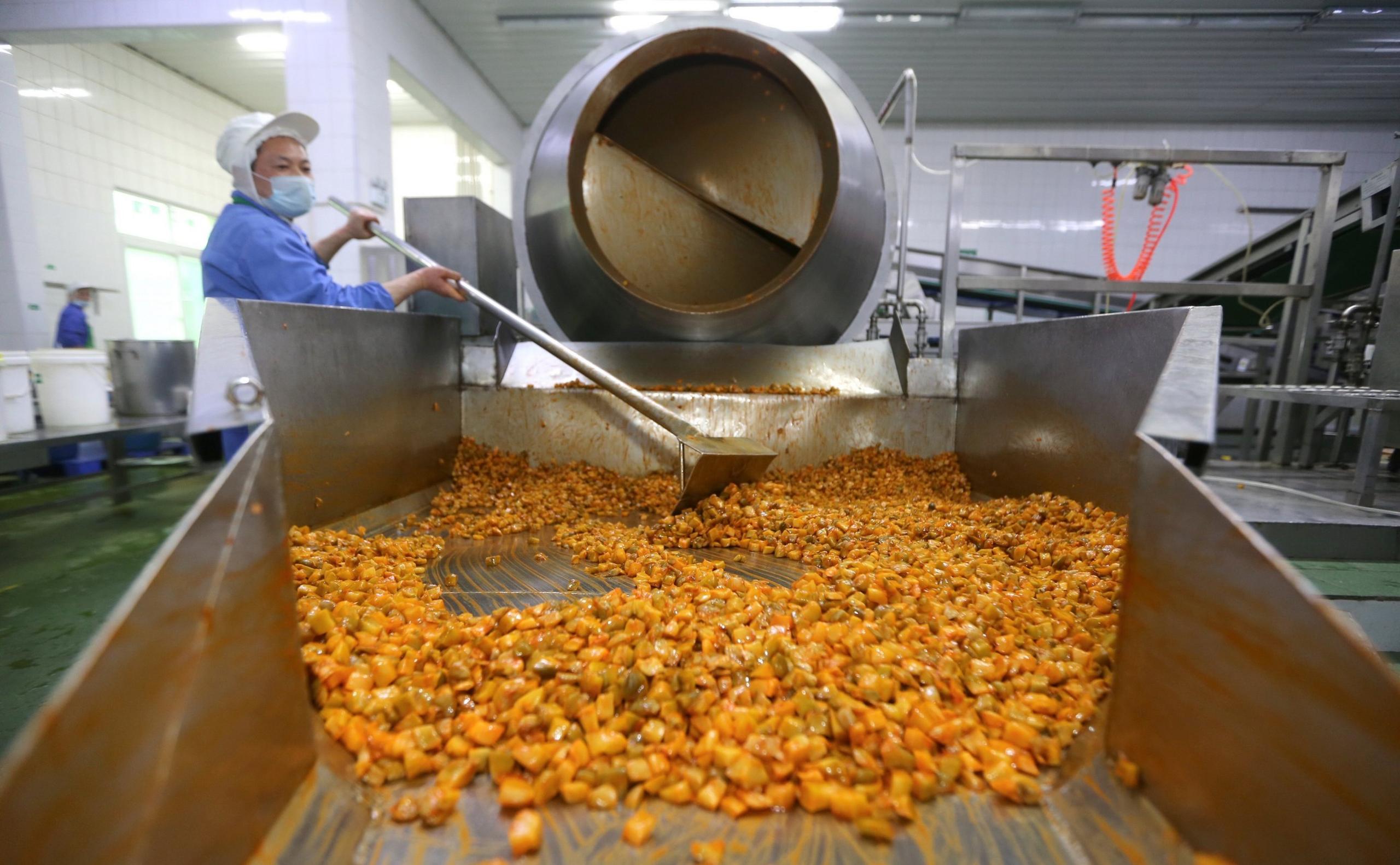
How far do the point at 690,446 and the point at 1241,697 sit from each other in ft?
3.81

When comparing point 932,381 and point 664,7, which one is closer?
point 932,381

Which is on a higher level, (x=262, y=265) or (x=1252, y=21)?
(x=1252, y=21)

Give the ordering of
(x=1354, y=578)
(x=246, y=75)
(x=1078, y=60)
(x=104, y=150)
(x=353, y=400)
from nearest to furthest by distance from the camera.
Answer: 1. (x=353, y=400)
2. (x=1354, y=578)
3. (x=1078, y=60)
4. (x=104, y=150)
5. (x=246, y=75)

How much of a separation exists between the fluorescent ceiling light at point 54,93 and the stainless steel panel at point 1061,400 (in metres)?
6.72

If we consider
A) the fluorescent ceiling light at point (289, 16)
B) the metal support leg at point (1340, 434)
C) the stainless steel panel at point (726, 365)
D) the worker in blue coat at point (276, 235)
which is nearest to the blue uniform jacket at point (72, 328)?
the fluorescent ceiling light at point (289, 16)

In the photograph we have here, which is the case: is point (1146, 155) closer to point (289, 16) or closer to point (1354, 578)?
point (1354, 578)

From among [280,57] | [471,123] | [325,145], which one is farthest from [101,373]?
[280,57]

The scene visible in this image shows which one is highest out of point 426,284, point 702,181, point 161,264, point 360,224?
point 161,264

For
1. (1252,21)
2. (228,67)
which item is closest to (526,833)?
(1252,21)

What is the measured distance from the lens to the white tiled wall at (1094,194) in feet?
22.2

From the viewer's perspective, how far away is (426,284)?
6.42ft

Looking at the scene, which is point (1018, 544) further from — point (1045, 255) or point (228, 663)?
point (1045, 255)

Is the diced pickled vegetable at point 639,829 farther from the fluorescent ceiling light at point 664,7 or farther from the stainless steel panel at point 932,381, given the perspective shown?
the fluorescent ceiling light at point 664,7

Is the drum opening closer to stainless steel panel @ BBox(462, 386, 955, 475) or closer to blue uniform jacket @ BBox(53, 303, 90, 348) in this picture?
stainless steel panel @ BBox(462, 386, 955, 475)
